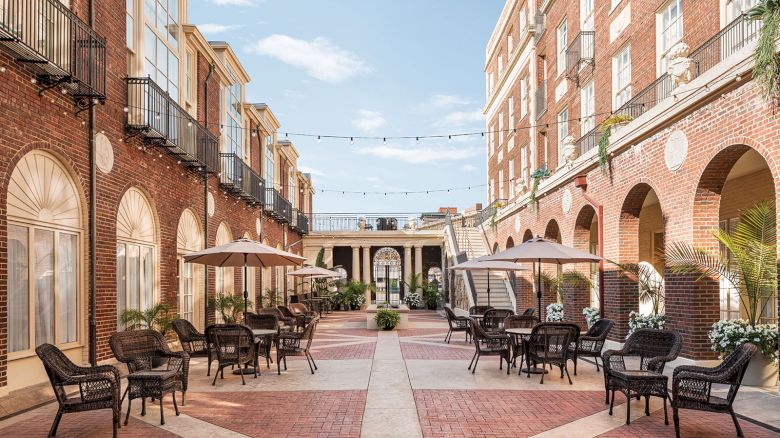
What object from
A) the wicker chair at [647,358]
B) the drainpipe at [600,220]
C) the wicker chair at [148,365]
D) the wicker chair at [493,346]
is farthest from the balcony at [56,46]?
the drainpipe at [600,220]

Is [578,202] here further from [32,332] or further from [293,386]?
[32,332]

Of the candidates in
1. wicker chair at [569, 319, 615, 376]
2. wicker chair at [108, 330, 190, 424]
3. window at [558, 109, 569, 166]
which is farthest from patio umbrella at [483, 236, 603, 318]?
window at [558, 109, 569, 166]

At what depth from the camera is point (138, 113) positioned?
11469mm

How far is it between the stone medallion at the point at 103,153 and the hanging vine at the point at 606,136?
9741 mm

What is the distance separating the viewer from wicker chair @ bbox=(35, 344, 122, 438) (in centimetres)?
633

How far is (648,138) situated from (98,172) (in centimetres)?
956

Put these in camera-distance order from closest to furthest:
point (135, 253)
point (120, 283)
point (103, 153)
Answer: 1. point (103, 153)
2. point (120, 283)
3. point (135, 253)

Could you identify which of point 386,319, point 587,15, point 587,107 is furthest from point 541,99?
point 386,319

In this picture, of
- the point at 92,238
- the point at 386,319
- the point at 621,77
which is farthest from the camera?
the point at 386,319

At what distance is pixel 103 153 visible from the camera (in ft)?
33.6

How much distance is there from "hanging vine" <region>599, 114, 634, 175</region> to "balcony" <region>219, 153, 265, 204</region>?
32.7 feet

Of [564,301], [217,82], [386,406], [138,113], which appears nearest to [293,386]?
[386,406]

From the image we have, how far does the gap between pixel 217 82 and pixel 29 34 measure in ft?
35.1

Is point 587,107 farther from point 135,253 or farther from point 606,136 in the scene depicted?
point 135,253
